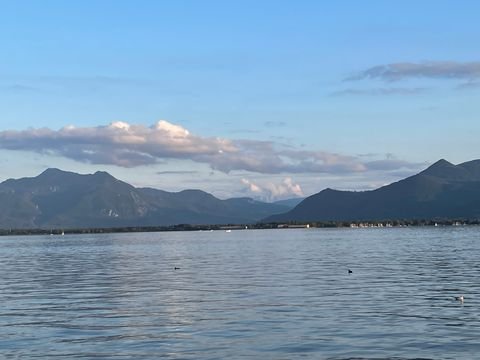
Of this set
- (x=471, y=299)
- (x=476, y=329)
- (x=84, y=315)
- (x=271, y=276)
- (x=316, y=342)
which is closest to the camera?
(x=316, y=342)

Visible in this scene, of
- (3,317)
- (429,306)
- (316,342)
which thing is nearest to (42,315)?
(3,317)

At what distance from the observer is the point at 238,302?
2269 inches

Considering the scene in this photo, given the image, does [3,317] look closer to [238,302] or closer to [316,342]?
[238,302]

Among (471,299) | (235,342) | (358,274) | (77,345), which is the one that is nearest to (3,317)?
(77,345)

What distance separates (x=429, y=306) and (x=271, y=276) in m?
29.1

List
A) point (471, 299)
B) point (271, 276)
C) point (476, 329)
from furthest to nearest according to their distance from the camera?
1. point (271, 276)
2. point (471, 299)
3. point (476, 329)

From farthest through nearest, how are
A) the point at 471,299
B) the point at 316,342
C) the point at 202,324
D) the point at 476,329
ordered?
the point at 471,299 → the point at 202,324 → the point at 476,329 → the point at 316,342

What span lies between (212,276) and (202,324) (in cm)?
3645

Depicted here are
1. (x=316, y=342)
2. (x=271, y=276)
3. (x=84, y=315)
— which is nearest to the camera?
(x=316, y=342)

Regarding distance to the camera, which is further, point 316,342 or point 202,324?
point 202,324

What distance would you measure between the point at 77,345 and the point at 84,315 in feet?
38.4

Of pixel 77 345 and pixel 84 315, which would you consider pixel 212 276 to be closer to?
pixel 84 315

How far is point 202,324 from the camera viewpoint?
47594 mm

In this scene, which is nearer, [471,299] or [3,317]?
[3,317]
